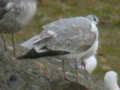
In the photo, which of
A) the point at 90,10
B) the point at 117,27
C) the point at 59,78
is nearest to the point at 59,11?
the point at 90,10

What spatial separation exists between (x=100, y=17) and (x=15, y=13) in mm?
9845

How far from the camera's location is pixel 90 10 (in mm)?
16484

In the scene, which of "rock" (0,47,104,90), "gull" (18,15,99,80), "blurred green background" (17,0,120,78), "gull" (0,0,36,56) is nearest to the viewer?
"gull" (18,15,99,80)

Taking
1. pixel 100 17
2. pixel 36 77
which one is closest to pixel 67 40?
pixel 36 77

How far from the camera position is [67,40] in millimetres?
5941

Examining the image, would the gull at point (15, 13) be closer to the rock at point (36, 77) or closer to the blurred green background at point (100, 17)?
the rock at point (36, 77)

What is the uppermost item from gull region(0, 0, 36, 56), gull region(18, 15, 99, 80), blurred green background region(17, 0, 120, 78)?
gull region(0, 0, 36, 56)

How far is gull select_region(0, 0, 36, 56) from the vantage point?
6.11 m

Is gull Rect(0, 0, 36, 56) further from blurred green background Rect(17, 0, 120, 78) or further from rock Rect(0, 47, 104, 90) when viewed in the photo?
blurred green background Rect(17, 0, 120, 78)

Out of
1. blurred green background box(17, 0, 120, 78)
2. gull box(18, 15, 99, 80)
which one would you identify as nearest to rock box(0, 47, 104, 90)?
gull box(18, 15, 99, 80)

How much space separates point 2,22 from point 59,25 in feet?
2.86

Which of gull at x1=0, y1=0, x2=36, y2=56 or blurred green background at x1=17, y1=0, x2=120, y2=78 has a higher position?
gull at x1=0, y1=0, x2=36, y2=56

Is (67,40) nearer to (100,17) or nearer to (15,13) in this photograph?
(15,13)

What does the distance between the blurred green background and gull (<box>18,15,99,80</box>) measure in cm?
484
